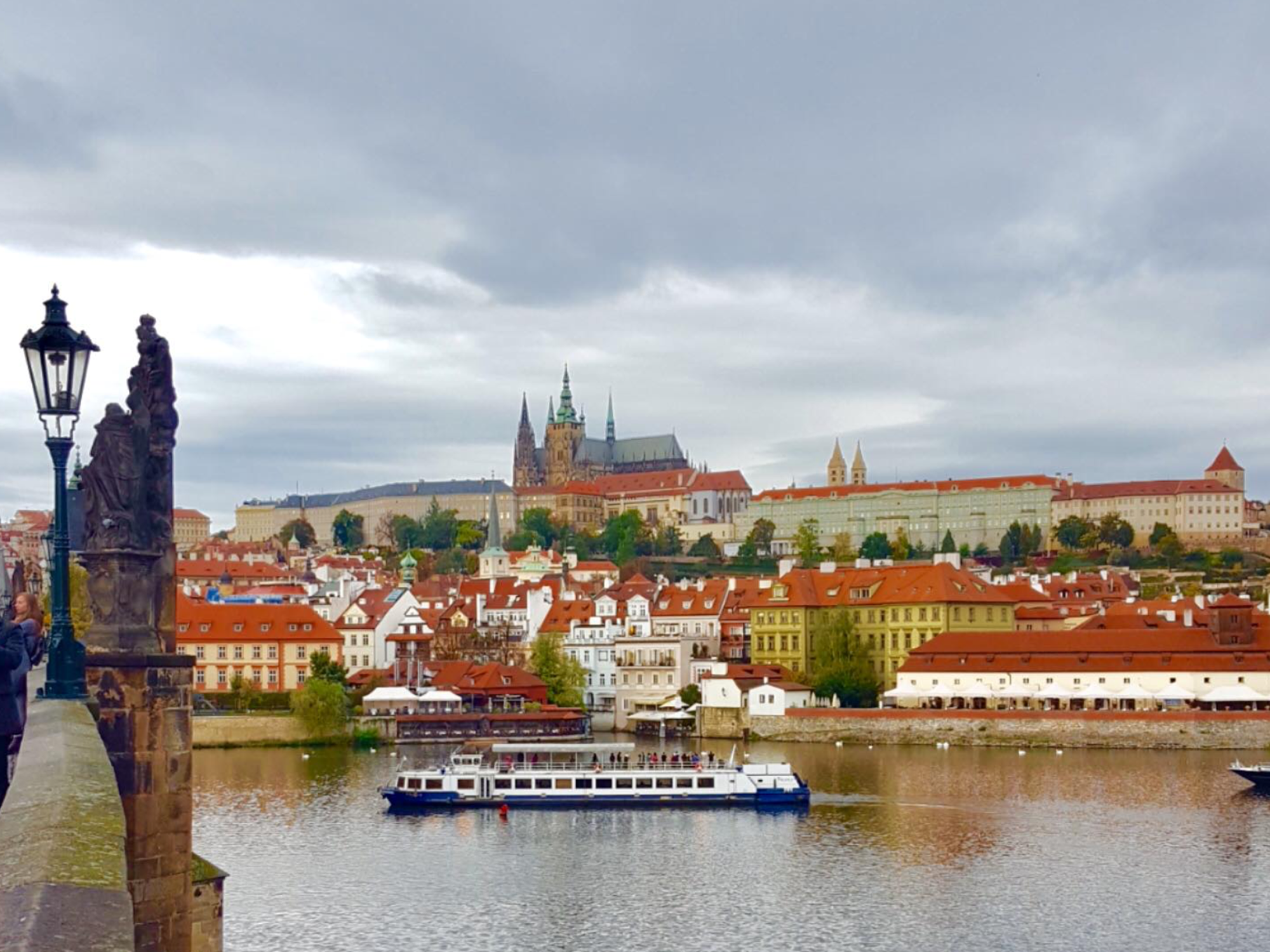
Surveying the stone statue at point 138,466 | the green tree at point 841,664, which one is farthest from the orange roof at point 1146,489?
the stone statue at point 138,466

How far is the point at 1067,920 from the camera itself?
97.8ft

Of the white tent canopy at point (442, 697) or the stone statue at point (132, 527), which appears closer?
the stone statue at point (132, 527)

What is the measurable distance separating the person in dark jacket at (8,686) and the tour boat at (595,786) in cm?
3653

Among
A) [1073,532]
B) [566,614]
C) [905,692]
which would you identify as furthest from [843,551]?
[905,692]

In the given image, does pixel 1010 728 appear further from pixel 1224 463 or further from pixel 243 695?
pixel 1224 463

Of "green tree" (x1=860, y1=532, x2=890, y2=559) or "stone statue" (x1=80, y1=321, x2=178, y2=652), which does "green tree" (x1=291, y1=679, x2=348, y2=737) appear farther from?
"green tree" (x1=860, y1=532, x2=890, y2=559)

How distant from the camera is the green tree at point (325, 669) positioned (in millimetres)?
74812

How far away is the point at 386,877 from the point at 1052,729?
118ft

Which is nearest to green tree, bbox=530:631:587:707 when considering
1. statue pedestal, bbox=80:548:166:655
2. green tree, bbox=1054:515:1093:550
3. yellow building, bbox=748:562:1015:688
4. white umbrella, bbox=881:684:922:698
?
yellow building, bbox=748:562:1015:688

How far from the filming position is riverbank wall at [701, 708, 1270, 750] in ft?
205

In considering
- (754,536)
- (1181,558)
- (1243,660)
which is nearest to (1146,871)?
(1243,660)

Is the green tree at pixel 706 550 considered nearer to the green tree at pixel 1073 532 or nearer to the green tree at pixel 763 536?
the green tree at pixel 763 536

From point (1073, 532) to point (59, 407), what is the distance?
542ft

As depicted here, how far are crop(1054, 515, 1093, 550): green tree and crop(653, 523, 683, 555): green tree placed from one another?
1541 inches
